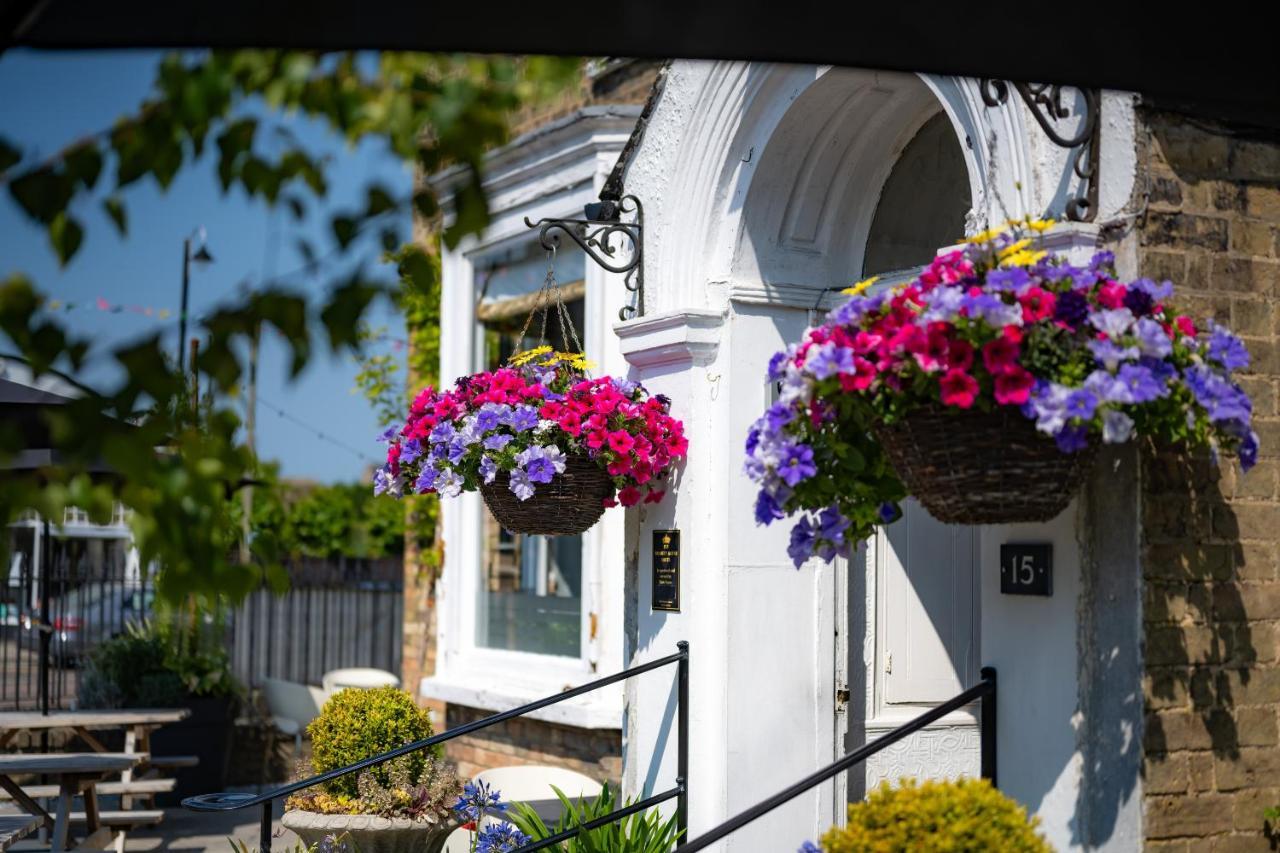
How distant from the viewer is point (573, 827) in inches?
208

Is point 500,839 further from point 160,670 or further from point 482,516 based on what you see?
point 160,670

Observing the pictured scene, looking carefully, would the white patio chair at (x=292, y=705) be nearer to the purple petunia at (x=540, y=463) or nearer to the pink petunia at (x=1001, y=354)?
the purple petunia at (x=540, y=463)

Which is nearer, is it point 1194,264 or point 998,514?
point 998,514

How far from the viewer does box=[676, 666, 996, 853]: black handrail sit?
402cm

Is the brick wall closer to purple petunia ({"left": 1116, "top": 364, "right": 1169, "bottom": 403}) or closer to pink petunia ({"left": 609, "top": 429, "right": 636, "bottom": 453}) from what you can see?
purple petunia ({"left": 1116, "top": 364, "right": 1169, "bottom": 403})

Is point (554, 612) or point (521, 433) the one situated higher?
point (521, 433)

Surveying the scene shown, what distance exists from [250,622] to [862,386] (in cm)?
1032

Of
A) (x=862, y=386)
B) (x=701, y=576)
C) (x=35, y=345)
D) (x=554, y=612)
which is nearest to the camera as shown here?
(x=35, y=345)

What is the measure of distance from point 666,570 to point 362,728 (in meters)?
1.87

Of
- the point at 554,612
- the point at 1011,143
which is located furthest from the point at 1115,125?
the point at 554,612

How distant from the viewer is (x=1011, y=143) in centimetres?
432

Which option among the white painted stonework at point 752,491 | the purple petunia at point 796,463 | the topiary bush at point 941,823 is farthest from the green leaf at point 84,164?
the white painted stonework at point 752,491

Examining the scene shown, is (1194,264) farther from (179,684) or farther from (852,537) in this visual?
(179,684)

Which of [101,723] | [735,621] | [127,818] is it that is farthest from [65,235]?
[101,723]
